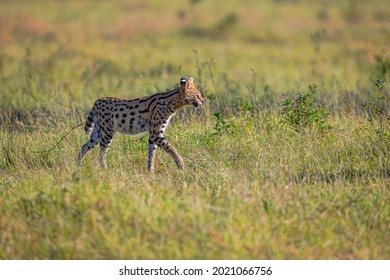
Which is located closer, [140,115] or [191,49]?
[140,115]

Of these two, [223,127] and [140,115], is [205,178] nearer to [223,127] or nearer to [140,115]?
[223,127]

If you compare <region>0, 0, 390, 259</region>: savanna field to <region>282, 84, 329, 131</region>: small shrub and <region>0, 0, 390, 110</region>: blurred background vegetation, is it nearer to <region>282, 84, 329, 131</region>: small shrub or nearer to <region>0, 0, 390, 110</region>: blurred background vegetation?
<region>282, 84, 329, 131</region>: small shrub

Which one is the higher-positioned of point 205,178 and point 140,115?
point 140,115

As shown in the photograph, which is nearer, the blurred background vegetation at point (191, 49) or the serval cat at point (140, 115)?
the serval cat at point (140, 115)

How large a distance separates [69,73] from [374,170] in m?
11.1

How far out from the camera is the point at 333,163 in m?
9.25

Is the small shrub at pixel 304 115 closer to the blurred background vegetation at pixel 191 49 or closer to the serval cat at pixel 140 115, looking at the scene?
the blurred background vegetation at pixel 191 49

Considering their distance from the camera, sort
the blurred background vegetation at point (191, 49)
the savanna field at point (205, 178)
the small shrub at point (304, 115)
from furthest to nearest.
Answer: the blurred background vegetation at point (191, 49) → the small shrub at point (304, 115) → the savanna field at point (205, 178)

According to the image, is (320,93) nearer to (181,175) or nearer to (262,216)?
(181,175)

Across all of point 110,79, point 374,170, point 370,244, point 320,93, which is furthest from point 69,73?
point 370,244

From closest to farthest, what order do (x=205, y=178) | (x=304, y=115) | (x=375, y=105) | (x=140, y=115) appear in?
(x=205, y=178)
(x=375, y=105)
(x=140, y=115)
(x=304, y=115)

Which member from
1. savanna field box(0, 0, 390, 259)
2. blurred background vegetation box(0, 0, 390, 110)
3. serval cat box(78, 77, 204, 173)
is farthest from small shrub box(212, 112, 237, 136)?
blurred background vegetation box(0, 0, 390, 110)

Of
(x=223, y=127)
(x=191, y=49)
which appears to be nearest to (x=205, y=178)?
(x=223, y=127)

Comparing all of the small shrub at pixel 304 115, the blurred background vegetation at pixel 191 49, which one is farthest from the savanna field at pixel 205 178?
the blurred background vegetation at pixel 191 49
